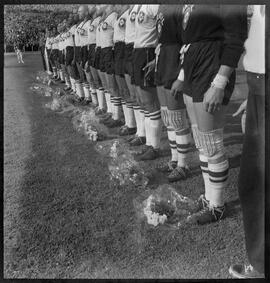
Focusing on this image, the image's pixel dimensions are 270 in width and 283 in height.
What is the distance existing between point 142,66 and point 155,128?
1.56 ft

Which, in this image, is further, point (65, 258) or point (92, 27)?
point (92, 27)

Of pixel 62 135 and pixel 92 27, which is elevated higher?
pixel 92 27

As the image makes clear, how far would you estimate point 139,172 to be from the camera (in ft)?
9.18

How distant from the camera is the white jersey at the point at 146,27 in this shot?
107 inches

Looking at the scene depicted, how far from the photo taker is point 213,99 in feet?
7.76

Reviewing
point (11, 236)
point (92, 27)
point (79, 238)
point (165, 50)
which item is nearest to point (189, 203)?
point (79, 238)

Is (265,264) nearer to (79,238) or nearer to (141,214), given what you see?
(141,214)

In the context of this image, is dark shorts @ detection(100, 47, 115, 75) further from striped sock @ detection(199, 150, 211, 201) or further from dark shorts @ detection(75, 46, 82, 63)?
striped sock @ detection(199, 150, 211, 201)

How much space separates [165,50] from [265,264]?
1573 mm

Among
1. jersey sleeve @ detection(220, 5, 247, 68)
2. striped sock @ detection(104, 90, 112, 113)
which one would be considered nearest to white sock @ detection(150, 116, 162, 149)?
striped sock @ detection(104, 90, 112, 113)

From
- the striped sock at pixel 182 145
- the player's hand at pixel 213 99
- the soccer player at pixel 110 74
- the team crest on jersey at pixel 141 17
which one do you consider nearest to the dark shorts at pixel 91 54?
the soccer player at pixel 110 74

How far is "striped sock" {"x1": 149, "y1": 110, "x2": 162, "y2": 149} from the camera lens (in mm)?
2910

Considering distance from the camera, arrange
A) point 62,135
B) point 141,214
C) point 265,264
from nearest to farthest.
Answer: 1. point 265,264
2. point 141,214
3. point 62,135

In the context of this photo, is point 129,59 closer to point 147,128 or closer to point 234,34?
point 147,128
